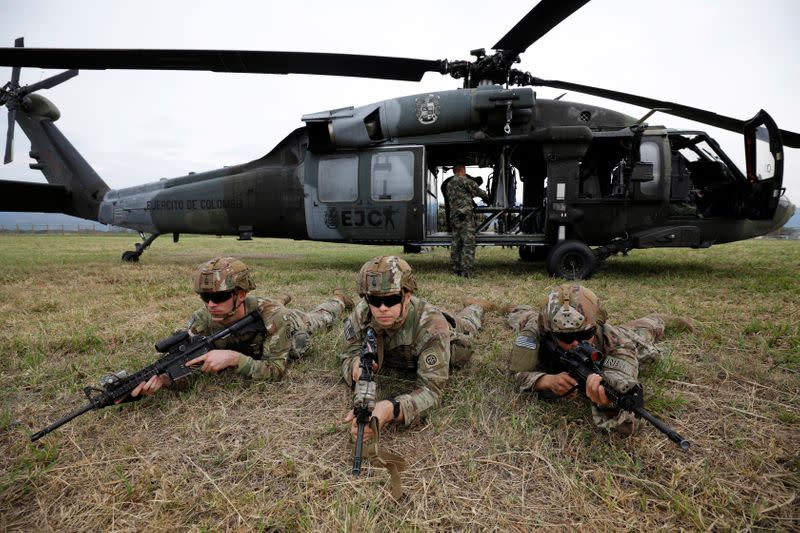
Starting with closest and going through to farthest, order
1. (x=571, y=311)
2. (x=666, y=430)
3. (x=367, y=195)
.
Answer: (x=666, y=430) < (x=571, y=311) < (x=367, y=195)

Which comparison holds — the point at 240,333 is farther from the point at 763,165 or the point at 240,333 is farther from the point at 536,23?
the point at 763,165

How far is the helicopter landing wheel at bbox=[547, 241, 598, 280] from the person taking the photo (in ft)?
22.9

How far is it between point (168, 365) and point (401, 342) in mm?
1584

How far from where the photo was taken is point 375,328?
2.81m

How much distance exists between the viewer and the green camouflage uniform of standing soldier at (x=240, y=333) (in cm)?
290

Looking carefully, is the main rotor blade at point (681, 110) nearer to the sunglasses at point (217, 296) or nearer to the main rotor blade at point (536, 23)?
the main rotor blade at point (536, 23)

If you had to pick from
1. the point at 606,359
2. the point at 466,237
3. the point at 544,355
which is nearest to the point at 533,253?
the point at 466,237

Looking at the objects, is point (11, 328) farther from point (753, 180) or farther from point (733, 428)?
point (753, 180)

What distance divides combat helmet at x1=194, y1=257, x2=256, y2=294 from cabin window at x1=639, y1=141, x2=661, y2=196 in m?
6.63

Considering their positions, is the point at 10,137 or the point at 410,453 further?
the point at 10,137

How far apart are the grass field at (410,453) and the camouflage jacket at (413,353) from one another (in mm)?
177

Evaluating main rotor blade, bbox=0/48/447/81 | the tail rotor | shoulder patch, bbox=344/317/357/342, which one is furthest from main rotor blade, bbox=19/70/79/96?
shoulder patch, bbox=344/317/357/342

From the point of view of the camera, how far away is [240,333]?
312cm

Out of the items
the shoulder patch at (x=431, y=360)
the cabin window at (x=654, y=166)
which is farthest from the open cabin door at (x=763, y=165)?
the shoulder patch at (x=431, y=360)
